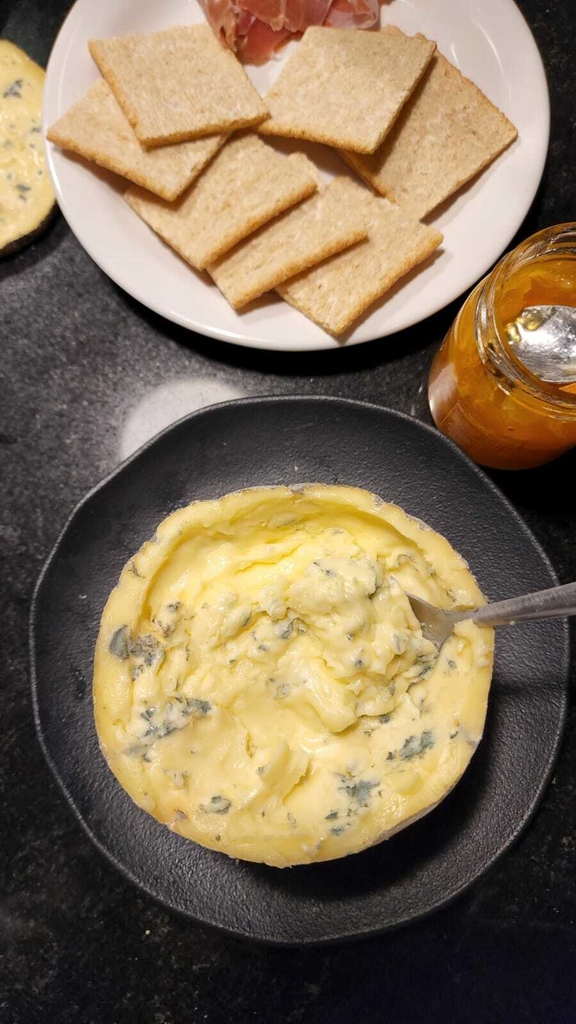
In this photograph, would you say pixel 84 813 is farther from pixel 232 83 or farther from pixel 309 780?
pixel 232 83

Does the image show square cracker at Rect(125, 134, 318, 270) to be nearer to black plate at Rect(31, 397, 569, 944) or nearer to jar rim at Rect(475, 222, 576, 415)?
black plate at Rect(31, 397, 569, 944)

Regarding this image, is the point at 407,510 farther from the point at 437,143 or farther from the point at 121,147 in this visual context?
the point at 121,147

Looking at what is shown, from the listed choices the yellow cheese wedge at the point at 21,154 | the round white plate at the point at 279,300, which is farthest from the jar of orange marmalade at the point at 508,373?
the yellow cheese wedge at the point at 21,154

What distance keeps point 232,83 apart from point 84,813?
1021mm

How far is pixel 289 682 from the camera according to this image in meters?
0.92

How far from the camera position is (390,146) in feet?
3.84

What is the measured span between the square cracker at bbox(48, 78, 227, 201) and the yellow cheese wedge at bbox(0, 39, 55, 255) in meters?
0.13

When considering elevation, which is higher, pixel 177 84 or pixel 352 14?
pixel 352 14

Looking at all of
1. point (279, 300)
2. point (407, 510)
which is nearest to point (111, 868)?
point (407, 510)

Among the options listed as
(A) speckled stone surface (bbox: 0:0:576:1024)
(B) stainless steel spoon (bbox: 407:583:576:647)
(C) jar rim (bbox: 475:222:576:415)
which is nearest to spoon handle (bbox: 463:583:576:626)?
(B) stainless steel spoon (bbox: 407:583:576:647)

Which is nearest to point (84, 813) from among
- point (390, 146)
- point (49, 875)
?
point (49, 875)

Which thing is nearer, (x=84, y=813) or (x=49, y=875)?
(x=84, y=813)

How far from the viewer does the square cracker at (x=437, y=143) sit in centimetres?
115

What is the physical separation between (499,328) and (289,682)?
47 centimetres
